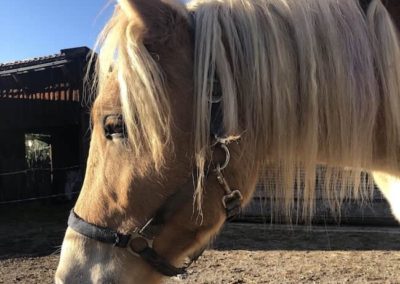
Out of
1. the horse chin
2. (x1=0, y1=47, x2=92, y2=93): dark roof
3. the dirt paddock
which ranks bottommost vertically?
the dirt paddock

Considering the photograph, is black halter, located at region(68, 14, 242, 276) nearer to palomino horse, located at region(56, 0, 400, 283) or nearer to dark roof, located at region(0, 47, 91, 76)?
palomino horse, located at region(56, 0, 400, 283)

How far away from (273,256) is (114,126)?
434cm

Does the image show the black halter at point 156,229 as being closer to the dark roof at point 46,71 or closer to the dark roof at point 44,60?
the dark roof at point 46,71

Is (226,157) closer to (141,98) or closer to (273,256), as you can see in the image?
(141,98)

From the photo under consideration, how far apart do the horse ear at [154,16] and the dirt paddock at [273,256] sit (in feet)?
10.4

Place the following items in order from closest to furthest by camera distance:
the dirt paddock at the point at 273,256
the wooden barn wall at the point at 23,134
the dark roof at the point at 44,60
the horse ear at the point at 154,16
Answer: the horse ear at the point at 154,16, the dirt paddock at the point at 273,256, the dark roof at the point at 44,60, the wooden barn wall at the point at 23,134

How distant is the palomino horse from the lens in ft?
3.75

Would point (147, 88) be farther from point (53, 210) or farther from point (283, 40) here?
point (53, 210)

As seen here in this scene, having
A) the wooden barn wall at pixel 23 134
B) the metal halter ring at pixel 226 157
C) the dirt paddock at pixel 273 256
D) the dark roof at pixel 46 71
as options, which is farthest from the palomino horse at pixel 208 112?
the wooden barn wall at pixel 23 134

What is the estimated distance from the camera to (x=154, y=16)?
44.9 inches

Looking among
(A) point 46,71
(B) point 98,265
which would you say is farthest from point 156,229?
(A) point 46,71

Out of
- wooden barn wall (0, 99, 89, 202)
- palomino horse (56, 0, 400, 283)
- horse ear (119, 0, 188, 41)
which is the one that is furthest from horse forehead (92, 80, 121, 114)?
wooden barn wall (0, 99, 89, 202)

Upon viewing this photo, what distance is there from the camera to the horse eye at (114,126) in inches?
45.6

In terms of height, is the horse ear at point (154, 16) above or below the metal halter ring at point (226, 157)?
above
